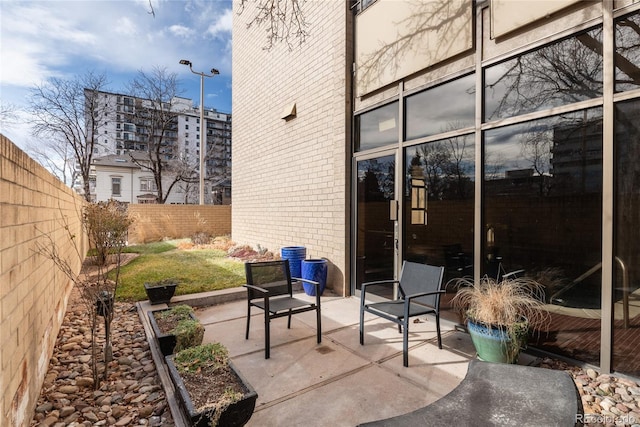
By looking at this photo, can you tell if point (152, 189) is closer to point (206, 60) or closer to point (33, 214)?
point (206, 60)

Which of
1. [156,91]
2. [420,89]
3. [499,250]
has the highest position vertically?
[156,91]

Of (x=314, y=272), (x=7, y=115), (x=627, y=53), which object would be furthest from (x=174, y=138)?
(x=627, y=53)

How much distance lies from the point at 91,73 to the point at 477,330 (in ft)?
82.5

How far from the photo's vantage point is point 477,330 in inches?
120

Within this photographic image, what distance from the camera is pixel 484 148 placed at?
3.74 meters

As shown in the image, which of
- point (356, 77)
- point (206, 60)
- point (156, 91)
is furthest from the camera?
point (156, 91)

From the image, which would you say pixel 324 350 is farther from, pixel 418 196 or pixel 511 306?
pixel 418 196

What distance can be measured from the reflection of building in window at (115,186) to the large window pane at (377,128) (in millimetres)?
40529

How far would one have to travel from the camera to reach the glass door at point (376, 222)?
194 inches

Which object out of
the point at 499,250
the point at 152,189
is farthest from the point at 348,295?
the point at 152,189

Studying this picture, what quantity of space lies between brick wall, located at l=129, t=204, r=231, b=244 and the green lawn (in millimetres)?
3273

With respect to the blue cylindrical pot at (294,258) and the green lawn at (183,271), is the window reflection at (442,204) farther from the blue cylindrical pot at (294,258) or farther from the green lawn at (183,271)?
the green lawn at (183,271)

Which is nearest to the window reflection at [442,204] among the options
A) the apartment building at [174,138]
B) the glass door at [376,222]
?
the glass door at [376,222]

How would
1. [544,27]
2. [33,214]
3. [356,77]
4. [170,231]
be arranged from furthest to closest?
1. [170,231]
2. [356,77]
3. [544,27]
4. [33,214]
